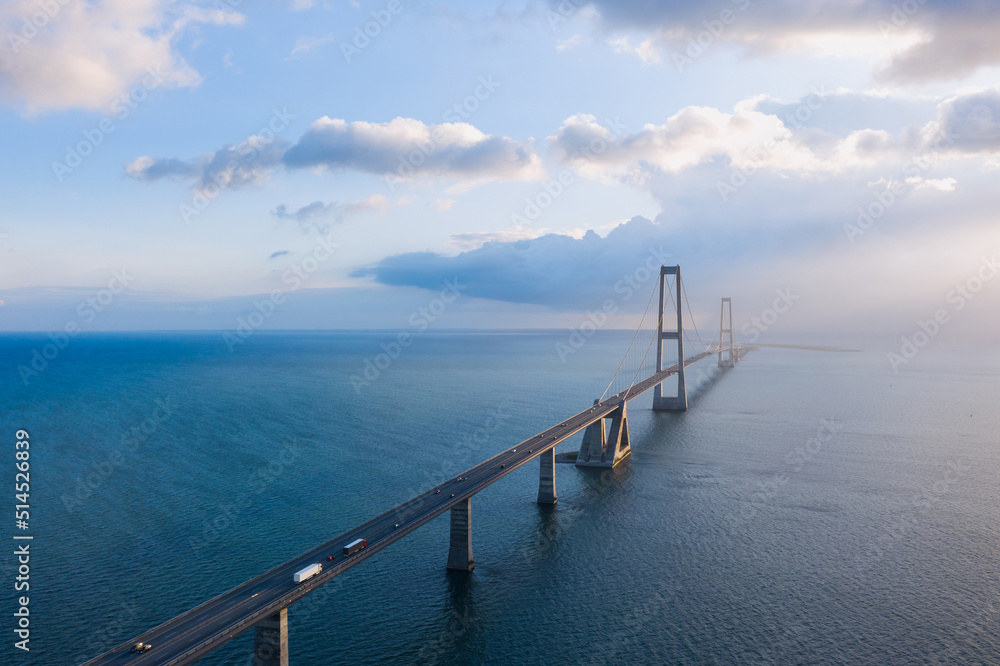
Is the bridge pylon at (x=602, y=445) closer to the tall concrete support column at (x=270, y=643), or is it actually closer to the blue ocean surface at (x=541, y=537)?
the blue ocean surface at (x=541, y=537)

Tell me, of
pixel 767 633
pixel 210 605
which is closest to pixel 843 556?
pixel 767 633

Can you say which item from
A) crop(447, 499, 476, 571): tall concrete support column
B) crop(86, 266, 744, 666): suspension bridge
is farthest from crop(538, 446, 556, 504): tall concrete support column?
crop(447, 499, 476, 571): tall concrete support column

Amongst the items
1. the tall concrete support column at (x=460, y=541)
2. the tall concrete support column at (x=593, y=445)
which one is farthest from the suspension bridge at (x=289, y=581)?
the tall concrete support column at (x=593, y=445)

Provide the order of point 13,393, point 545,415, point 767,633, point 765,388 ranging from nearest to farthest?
point 767,633, point 545,415, point 13,393, point 765,388

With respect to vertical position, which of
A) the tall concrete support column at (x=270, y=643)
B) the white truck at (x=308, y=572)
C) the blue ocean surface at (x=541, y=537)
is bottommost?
the blue ocean surface at (x=541, y=537)

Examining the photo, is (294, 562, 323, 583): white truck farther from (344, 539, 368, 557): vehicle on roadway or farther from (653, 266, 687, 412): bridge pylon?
(653, 266, 687, 412): bridge pylon

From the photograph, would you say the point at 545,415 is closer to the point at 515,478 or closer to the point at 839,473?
the point at 515,478
